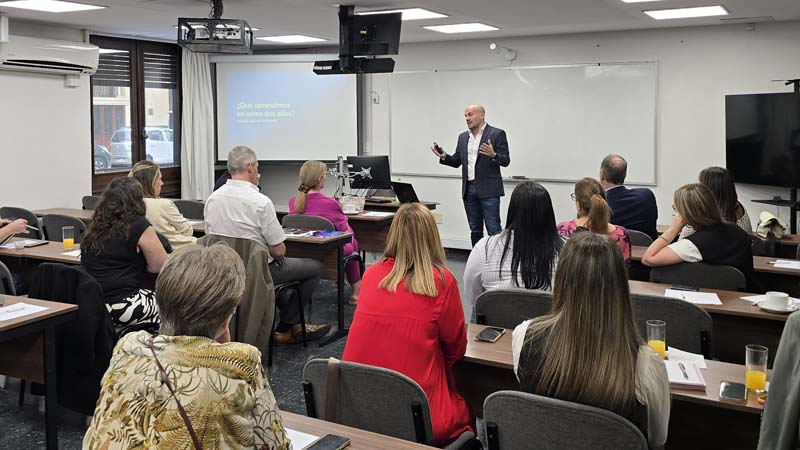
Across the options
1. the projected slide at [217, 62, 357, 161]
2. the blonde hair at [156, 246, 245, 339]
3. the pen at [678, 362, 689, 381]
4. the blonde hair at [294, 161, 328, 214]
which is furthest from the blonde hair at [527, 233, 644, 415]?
the projected slide at [217, 62, 357, 161]

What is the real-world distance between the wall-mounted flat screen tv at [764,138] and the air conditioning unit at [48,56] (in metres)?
6.39

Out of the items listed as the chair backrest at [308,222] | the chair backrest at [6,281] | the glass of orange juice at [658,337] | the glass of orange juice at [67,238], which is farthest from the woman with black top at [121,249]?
the glass of orange juice at [658,337]

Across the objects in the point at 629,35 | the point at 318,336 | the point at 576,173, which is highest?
the point at 629,35

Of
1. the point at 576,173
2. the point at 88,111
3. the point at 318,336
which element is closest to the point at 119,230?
the point at 318,336

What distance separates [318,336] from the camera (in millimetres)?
5301

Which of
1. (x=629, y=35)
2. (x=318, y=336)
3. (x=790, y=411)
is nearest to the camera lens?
(x=790, y=411)

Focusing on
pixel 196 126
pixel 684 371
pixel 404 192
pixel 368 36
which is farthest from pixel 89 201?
pixel 684 371

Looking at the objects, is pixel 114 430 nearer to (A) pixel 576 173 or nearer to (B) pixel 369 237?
(B) pixel 369 237

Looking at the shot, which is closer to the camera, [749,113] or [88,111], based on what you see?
[749,113]

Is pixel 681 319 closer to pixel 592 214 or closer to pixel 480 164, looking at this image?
pixel 592 214

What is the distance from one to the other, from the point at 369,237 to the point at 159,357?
523cm

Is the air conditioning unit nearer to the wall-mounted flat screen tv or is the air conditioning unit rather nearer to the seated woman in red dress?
the seated woman in red dress

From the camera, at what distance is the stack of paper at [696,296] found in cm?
327

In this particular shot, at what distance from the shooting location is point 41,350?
325 cm
